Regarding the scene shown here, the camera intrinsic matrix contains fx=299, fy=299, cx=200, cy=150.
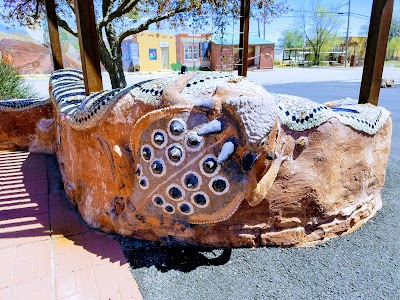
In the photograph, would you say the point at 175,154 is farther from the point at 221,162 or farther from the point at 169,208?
the point at 169,208

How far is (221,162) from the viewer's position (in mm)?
2025

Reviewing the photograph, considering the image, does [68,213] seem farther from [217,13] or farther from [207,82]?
[217,13]

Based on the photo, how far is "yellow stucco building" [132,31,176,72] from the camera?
3050cm

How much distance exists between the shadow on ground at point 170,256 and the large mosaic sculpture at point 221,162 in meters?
0.08

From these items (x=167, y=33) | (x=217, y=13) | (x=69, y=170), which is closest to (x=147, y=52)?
(x=167, y=33)

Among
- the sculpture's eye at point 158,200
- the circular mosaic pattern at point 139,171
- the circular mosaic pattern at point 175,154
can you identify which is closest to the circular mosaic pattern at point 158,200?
the sculpture's eye at point 158,200

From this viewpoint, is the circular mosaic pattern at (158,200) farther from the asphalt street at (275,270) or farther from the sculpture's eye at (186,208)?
the asphalt street at (275,270)

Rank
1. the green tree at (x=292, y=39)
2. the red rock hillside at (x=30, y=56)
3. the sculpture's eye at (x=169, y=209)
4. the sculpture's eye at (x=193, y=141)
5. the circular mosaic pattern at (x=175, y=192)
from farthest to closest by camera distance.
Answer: the green tree at (x=292, y=39) → the red rock hillside at (x=30, y=56) → the sculpture's eye at (x=169, y=209) → the circular mosaic pattern at (x=175, y=192) → the sculpture's eye at (x=193, y=141)

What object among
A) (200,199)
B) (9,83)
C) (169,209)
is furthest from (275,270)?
(9,83)

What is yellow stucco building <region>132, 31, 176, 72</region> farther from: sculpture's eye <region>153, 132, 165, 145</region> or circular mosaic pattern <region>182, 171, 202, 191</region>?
circular mosaic pattern <region>182, 171, 202, 191</region>

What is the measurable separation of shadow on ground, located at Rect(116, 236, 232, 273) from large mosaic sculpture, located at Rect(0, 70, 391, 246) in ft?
0.27

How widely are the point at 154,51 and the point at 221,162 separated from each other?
31.0 m

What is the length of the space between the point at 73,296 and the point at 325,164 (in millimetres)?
2163

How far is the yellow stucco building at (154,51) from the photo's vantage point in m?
30.5
